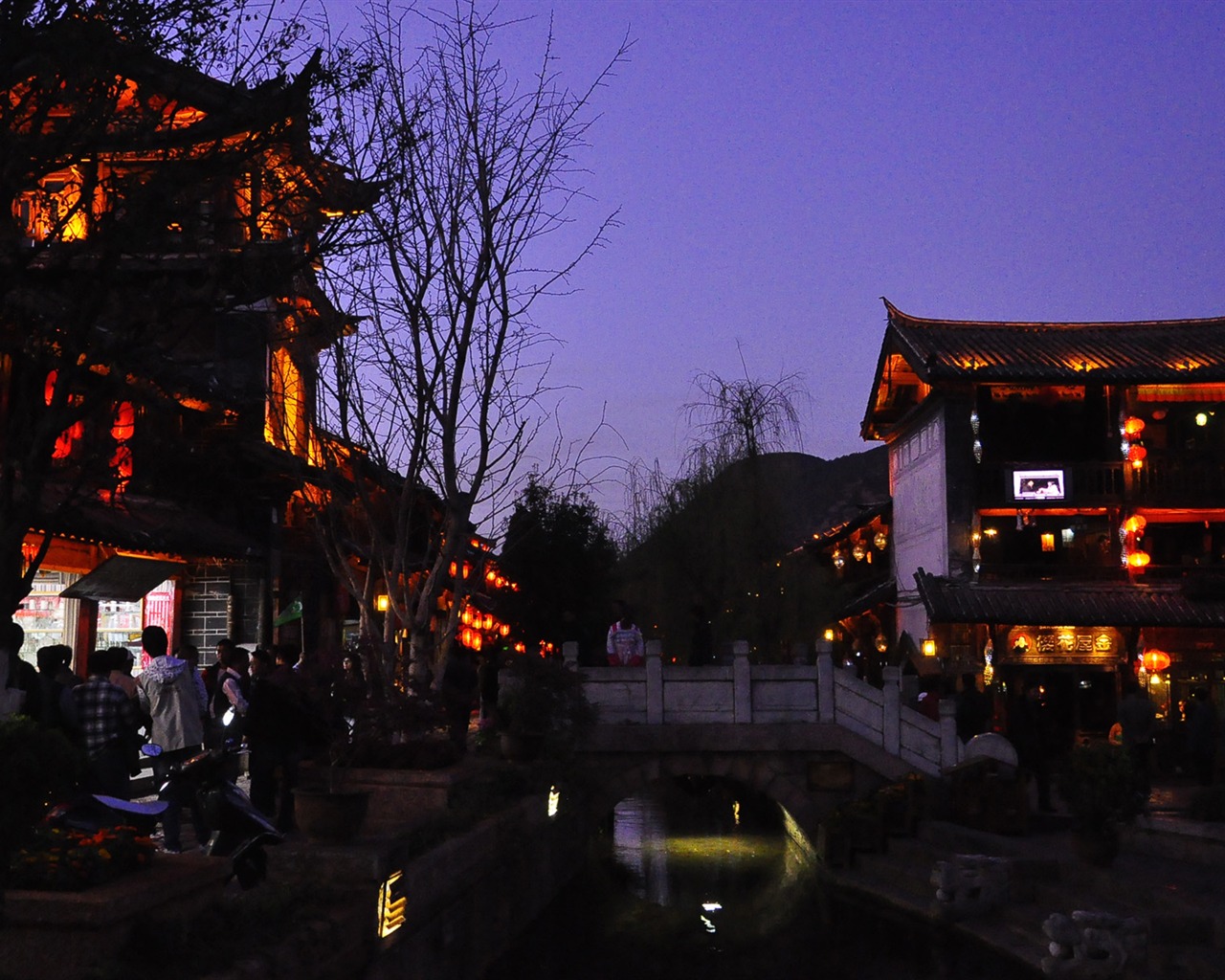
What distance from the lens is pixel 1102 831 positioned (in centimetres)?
1259

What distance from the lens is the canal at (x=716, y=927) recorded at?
12.5m

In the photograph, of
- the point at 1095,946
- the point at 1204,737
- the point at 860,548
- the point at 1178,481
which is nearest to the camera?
the point at 1095,946

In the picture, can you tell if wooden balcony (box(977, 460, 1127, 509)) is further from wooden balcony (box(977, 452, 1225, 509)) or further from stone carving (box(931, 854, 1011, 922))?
stone carving (box(931, 854, 1011, 922))

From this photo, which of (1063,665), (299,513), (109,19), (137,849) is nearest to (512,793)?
(137,849)

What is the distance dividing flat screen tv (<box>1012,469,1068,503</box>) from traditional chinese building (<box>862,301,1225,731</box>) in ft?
0.09

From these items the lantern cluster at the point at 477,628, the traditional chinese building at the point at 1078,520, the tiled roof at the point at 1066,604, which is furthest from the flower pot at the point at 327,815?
the traditional chinese building at the point at 1078,520

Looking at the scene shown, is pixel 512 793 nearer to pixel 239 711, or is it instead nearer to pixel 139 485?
pixel 239 711

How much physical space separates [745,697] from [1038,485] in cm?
1223

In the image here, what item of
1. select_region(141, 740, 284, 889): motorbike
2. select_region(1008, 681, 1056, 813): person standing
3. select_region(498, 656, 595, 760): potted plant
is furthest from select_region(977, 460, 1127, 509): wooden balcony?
select_region(141, 740, 284, 889): motorbike

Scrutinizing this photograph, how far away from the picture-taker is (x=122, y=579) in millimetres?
16656

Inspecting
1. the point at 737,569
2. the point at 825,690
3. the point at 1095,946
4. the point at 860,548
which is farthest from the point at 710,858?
the point at 860,548

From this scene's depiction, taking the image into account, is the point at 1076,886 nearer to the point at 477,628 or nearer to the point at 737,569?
the point at 737,569

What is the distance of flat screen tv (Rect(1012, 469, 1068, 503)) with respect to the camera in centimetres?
2744

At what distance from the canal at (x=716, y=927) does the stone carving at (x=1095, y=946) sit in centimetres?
96
